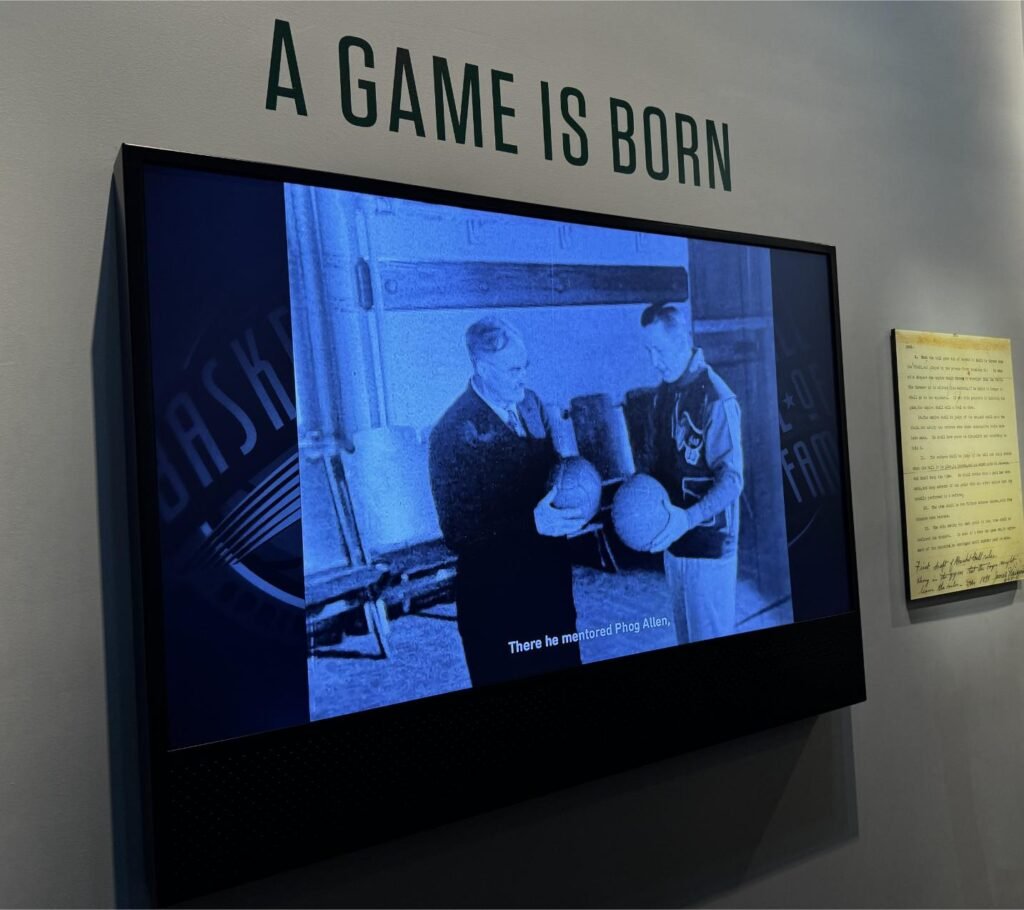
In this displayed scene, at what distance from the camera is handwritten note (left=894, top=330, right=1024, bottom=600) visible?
8.22 feet

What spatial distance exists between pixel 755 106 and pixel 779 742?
1.52m

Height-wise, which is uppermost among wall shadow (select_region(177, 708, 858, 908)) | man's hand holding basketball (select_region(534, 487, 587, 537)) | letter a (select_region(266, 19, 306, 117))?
letter a (select_region(266, 19, 306, 117))

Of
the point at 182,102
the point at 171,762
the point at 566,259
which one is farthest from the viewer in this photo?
the point at 566,259

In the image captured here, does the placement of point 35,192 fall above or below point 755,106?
below

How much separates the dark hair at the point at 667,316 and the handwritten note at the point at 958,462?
0.88m

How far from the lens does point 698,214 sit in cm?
212

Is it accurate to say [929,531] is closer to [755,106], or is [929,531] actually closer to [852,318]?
[852,318]

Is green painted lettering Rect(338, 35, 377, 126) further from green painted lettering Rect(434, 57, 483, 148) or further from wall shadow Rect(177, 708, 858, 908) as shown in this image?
wall shadow Rect(177, 708, 858, 908)

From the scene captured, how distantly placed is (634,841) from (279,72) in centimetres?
160

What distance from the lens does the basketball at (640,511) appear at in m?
1.79

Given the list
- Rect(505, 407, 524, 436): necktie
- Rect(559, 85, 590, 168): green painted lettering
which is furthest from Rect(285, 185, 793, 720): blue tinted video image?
Rect(559, 85, 590, 168): green painted lettering

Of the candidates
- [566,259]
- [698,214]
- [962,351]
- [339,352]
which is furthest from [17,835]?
[962,351]

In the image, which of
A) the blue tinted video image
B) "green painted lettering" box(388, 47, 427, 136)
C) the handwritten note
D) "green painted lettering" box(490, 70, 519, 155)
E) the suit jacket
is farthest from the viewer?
the handwritten note

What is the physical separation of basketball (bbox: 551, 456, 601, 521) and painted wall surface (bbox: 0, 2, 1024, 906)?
0.55 meters
